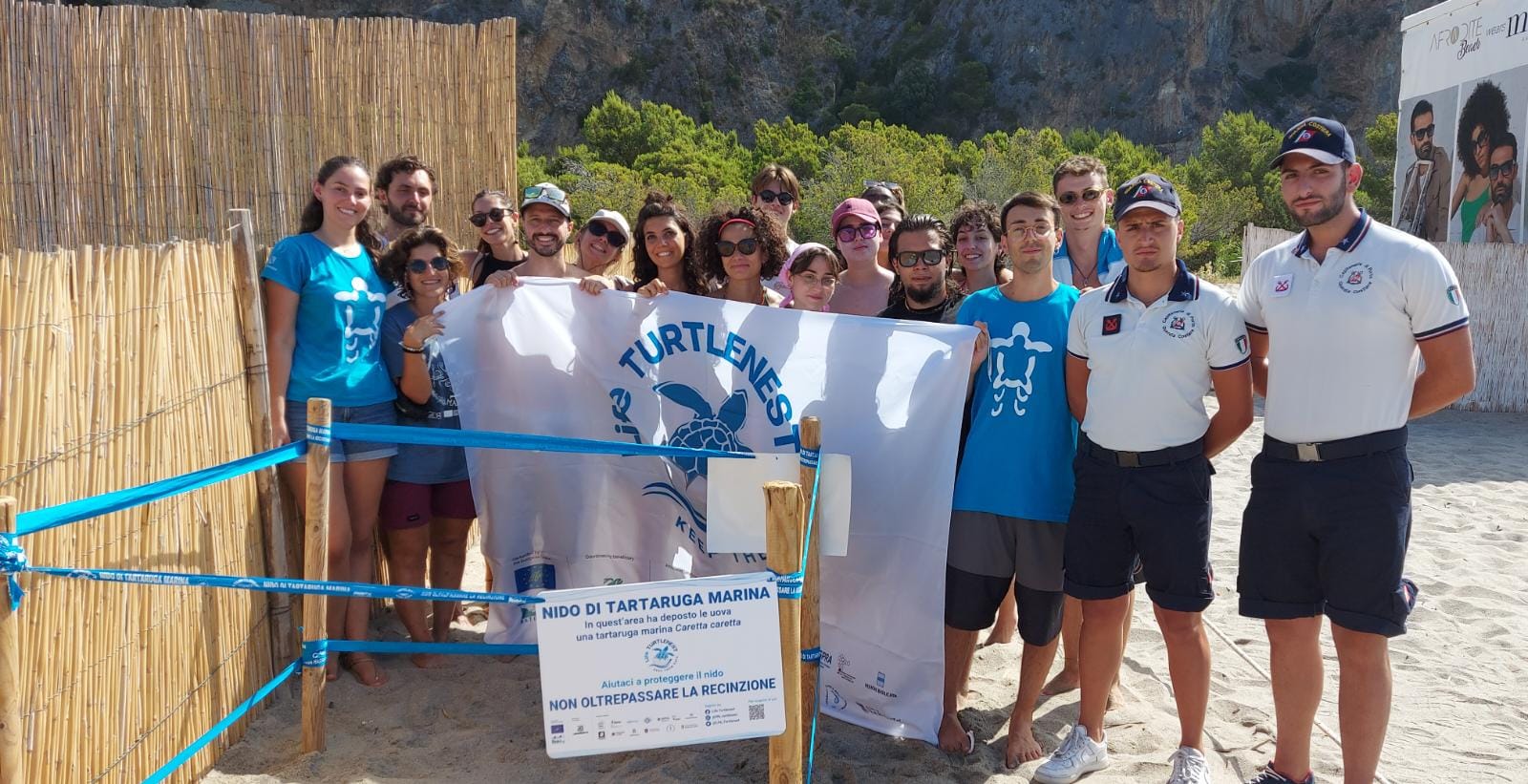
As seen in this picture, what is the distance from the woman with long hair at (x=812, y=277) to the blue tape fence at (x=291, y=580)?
101 centimetres

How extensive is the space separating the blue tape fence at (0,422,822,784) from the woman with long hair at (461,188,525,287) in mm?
1715

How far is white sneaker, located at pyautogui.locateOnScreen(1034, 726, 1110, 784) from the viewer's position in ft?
11.5

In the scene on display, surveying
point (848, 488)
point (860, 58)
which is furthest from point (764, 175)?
point (860, 58)

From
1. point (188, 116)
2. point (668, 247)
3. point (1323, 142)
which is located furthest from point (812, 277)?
point (188, 116)

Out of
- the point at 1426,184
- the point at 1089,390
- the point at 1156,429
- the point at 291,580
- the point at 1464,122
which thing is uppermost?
the point at 1464,122

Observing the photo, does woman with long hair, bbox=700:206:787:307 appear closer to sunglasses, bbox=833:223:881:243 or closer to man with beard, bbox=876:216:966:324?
sunglasses, bbox=833:223:881:243

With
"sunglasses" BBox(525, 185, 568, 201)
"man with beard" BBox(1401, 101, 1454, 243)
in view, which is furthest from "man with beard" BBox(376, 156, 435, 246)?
"man with beard" BBox(1401, 101, 1454, 243)

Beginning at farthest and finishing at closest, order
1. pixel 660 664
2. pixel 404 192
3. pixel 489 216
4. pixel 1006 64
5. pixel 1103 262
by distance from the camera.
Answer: pixel 1006 64 → pixel 489 216 → pixel 404 192 → pixel 1103 262 → pixel 660 664

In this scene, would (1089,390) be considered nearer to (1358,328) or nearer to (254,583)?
(1358,328)

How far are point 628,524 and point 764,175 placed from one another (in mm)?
2024

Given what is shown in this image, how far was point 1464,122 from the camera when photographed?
15.4 m

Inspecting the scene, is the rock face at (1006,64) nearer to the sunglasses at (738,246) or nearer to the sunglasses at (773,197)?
the sunglasses at (773,197)

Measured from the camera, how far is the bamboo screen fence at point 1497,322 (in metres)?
10.8

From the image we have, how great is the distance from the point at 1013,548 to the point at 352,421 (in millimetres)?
2383
